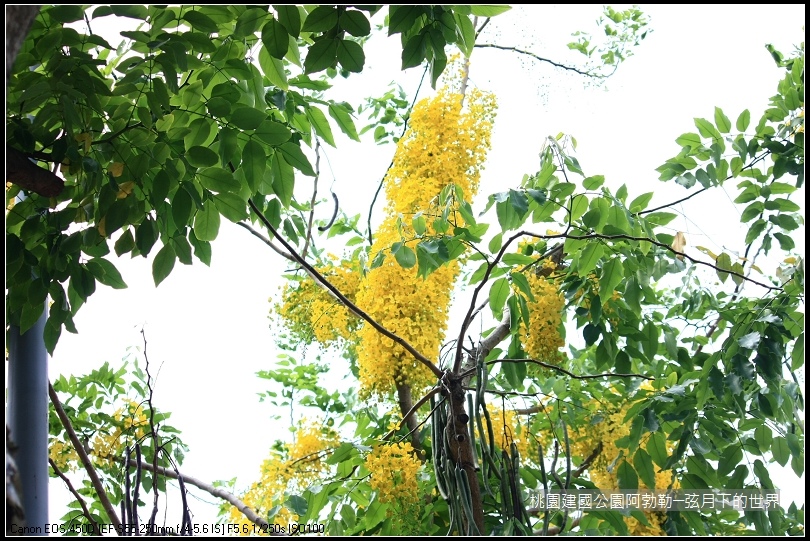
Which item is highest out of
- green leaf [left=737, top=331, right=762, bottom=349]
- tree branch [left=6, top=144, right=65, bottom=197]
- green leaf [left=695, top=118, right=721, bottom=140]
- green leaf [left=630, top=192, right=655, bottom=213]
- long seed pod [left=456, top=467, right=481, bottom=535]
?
green leaf [left=695, top=118, right=721, bottom=140]

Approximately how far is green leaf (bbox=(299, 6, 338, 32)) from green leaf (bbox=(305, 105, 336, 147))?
270 mm

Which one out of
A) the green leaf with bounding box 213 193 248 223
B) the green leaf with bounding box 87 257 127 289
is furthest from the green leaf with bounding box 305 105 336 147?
the green leaf with bounding box 87 257 127 289

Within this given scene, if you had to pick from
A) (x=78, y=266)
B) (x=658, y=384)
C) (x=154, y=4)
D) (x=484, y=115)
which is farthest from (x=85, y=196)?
(x=658, y=384)

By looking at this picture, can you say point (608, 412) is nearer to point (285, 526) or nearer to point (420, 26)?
point (285, 526)

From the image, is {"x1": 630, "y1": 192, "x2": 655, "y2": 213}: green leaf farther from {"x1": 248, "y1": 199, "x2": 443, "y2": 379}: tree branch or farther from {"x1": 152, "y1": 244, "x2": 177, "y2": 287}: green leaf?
{"x1": 152, "y1": 244, "x2": 177, "y2": 287}: green leaf

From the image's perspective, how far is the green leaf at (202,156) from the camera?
32.7 inches

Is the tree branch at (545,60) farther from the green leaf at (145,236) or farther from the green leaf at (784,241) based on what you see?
the green leaf at (145,236)

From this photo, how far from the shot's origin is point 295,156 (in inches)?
35.9

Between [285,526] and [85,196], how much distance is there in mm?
567

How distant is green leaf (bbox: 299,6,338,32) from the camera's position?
30.7 inches

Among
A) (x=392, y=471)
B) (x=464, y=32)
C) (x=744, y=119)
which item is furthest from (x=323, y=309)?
(x=744, y=119)

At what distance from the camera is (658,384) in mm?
1187

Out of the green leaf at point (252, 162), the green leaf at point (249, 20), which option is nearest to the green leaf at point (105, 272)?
the green leaf at point (252, 162)

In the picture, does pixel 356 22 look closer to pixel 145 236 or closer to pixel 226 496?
pixel 145 236
